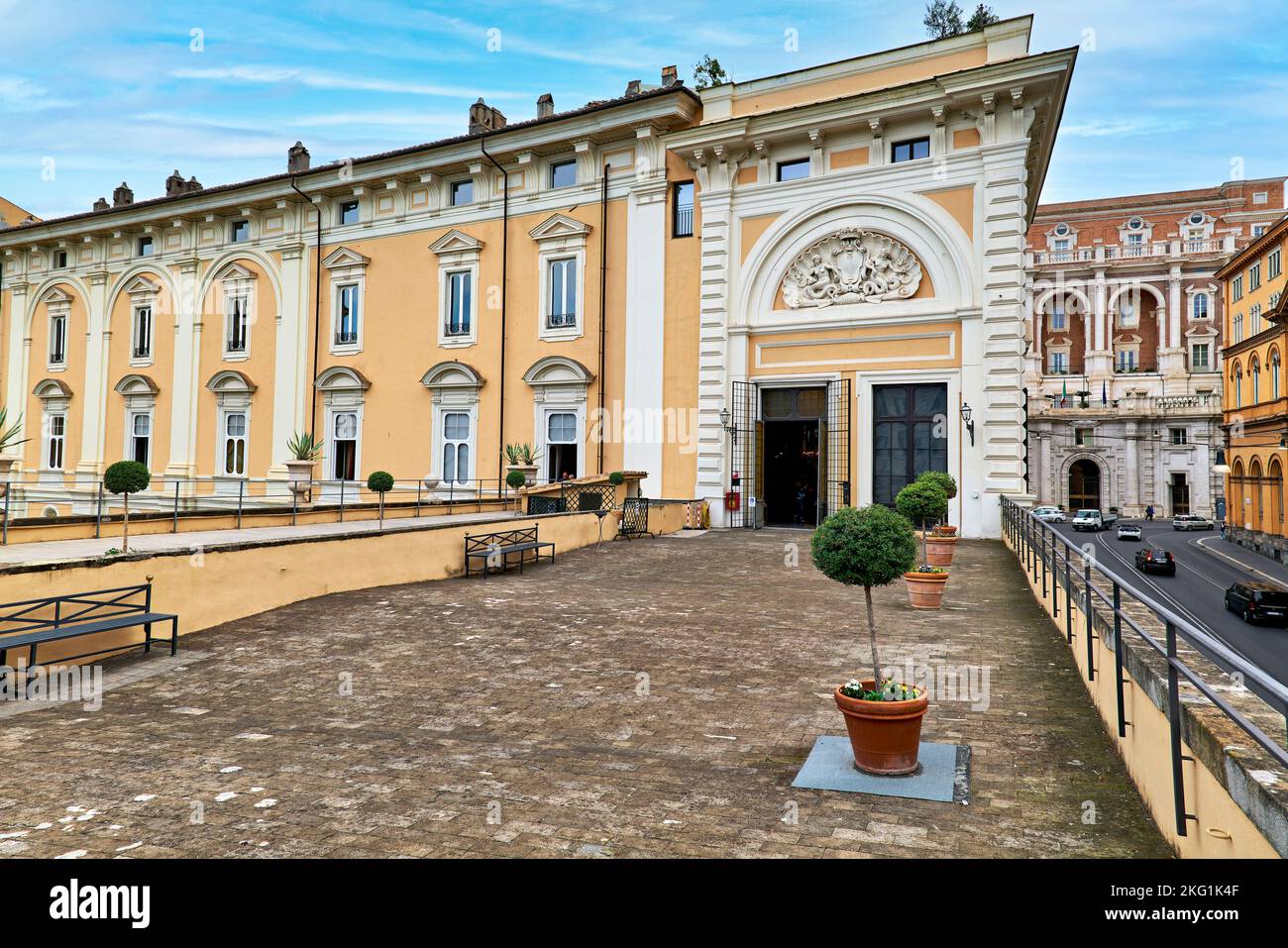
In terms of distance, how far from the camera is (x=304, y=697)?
6922 mm

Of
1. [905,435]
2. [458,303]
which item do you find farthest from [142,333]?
[905,435]

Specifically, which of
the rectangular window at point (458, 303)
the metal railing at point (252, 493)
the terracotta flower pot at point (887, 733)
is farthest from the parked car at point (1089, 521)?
the terracotta flower pot at point (887, 733)

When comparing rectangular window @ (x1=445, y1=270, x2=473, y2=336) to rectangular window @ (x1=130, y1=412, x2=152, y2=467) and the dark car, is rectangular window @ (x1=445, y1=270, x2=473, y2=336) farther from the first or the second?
the dark car

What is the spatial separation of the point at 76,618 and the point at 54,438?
3379 centimetres

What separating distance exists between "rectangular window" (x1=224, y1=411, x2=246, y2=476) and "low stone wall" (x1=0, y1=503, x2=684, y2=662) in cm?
1950

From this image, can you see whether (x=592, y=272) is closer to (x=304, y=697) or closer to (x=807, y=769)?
(x=304, y=697)

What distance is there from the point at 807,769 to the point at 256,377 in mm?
30104

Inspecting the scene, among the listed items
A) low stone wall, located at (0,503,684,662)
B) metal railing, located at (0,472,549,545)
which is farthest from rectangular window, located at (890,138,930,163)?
low stone wall, located at (0,503,684,662)

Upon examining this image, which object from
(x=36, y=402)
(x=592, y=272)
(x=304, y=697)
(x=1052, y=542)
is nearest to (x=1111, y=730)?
(x=1052, y=542)

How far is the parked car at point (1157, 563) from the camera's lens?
106 feet

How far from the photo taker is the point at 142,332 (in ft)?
108

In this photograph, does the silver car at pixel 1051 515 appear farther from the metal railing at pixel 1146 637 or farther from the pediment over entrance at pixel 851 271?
the metal railing at pixel 1146 637

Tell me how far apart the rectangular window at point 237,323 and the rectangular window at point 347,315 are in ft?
14.6

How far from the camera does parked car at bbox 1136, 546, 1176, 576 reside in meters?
32.2
